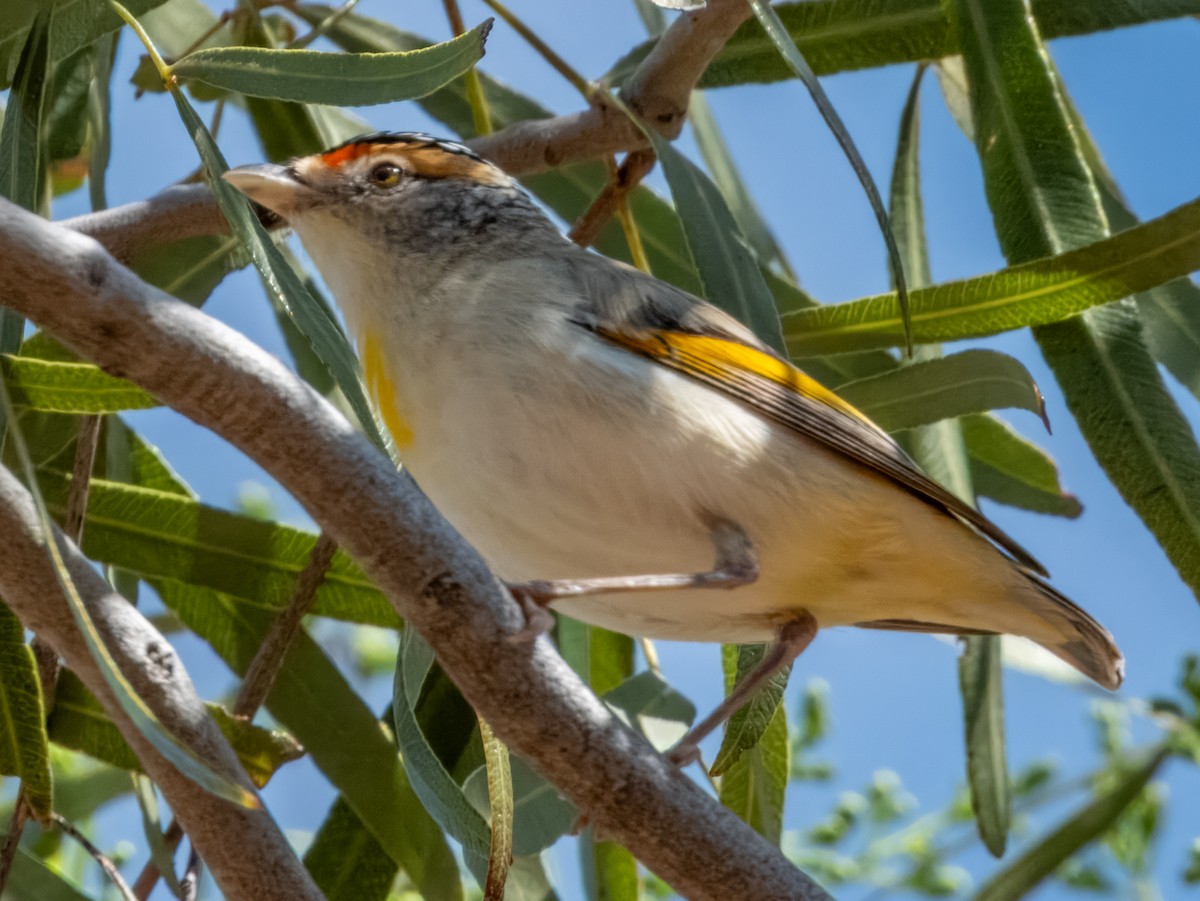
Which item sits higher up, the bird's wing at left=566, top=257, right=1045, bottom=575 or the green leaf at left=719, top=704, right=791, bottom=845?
the bird's wing at left=566, top=257, right=1045, bottom=575

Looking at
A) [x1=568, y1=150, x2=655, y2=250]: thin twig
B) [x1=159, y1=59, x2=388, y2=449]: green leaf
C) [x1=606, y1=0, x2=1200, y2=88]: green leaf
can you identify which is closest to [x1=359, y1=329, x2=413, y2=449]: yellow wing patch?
[x1=159, y1=59, x2=388, y2=449]: green leaf

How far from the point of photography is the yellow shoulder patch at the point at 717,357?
8.48 ft

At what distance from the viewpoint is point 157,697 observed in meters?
2.00

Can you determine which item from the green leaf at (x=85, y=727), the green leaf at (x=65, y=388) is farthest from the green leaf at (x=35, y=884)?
the green leaf at (x=65, y=388)

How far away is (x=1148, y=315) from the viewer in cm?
318

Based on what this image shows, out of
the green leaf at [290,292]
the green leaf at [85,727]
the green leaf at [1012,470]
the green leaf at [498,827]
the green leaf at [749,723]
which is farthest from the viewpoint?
the green leaf at [1012,470]

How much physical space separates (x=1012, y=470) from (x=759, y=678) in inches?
44.1

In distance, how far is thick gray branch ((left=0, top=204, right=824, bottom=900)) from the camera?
1.62m

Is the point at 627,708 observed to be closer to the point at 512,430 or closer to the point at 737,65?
the point at 512,430

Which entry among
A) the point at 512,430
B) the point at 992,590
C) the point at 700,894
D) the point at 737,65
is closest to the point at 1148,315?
the point at 992,590

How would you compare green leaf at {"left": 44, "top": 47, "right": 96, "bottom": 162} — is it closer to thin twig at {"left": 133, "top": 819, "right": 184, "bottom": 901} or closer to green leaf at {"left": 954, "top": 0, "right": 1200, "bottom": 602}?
thin twig at {"left": 133, "top": 819, "right": 184, "bottom": 901}

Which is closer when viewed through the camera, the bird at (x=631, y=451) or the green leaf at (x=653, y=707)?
the bird at (x=631, y=451)

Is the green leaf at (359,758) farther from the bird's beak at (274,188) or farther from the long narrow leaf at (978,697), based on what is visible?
the long narrow leaf at (978,697)

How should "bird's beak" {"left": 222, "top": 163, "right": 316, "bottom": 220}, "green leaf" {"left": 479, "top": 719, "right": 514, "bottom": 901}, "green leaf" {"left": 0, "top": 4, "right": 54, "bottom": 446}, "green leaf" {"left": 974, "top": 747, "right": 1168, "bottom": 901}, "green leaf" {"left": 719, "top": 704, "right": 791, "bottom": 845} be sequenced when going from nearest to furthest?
1. "green leaf" {"left": 479, "top": 719, "right": 514, "bottom": 901}
2. "green leaf" {"left": 0, "top": 4, "right": 54, "bottom": 446}
3. "bird's beak" {"left": 222, "top": 163, "right": 316, "bottom": 220}
4. "green leaf" {"left": 719, "top": 704, "right": 791, "bottom": 845}
5. "green leaf" {"left": 974, "top": 747, "right": 1168, "bottom": 901}
